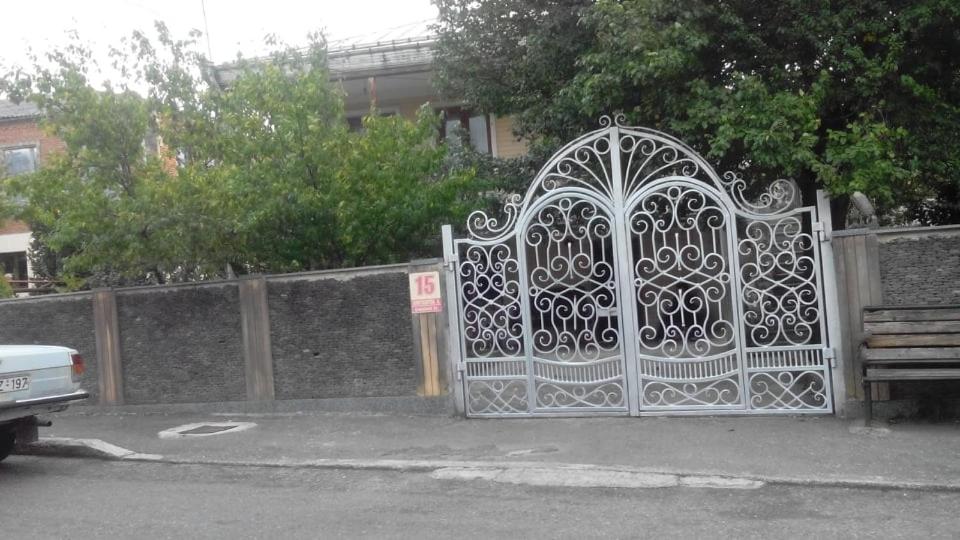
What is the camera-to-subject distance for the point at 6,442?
29.6 ft

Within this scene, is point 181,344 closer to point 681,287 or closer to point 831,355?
point 681,287

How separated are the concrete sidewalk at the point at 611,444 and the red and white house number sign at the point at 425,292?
123 centimetres

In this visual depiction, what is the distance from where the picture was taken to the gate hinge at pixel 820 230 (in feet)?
29.8

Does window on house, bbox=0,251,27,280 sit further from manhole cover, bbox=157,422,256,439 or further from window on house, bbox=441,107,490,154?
manhole cover, bbox=157,422,256,439

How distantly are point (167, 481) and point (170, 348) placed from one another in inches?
154

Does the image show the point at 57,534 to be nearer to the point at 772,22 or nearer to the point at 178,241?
the point at 178,241

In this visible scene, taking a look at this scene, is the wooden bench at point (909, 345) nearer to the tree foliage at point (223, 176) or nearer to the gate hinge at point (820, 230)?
the gate hinge at point (820, 230)

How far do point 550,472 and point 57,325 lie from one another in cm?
789

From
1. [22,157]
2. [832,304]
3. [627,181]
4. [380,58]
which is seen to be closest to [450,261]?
[627,181]

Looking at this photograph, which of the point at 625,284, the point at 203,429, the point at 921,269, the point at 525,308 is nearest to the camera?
the point at 921,269

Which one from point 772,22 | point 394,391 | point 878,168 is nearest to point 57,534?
point 394,391

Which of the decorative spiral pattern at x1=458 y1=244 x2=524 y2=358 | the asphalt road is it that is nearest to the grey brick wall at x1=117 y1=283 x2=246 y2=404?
the decorative spiral pattern at x1=458 y1=244 x2=524 y2=358

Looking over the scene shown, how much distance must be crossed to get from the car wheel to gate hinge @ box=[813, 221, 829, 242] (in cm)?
798

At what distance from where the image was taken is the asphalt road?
6.11m
